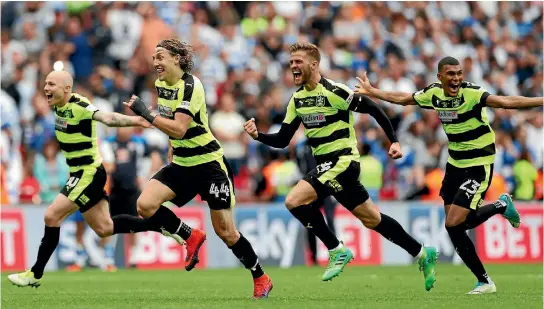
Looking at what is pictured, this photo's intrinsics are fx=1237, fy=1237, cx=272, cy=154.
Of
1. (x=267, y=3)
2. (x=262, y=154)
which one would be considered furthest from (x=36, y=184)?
(x=267, y=3)

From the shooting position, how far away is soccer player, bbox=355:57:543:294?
44.9ft

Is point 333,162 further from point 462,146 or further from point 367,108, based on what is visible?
point 462,146

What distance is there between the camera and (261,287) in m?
13.3

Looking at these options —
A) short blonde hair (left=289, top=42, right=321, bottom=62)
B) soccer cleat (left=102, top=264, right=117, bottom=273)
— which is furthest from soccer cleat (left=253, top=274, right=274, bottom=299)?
soccer cleat (left=102, top=264, right=117, bottom=273)

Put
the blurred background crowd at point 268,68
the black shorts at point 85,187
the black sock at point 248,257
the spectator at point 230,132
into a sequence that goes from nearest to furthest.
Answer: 1. the black sock at point 248,257
2. the black shorts at point 85,187
3. the blurred background crowd at point 268,68
4. the spectator at point 230,132

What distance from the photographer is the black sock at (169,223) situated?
1358 centimetres

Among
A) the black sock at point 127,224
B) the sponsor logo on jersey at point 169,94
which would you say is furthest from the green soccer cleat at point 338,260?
the black sock at point 127,224

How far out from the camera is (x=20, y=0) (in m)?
25.2

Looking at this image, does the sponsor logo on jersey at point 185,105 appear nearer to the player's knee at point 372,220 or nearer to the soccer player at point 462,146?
the soccer player at point 462,146

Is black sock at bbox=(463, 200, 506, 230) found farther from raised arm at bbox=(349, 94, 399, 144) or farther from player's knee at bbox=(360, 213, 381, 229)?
raised arm at bbox=(349, 94, 399, 144)

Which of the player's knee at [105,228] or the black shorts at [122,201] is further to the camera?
the black shorts at [122,201]

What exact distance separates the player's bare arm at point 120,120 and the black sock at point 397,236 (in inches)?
115

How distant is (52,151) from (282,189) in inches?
165

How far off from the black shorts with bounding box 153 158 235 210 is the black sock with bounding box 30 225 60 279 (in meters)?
1.83
